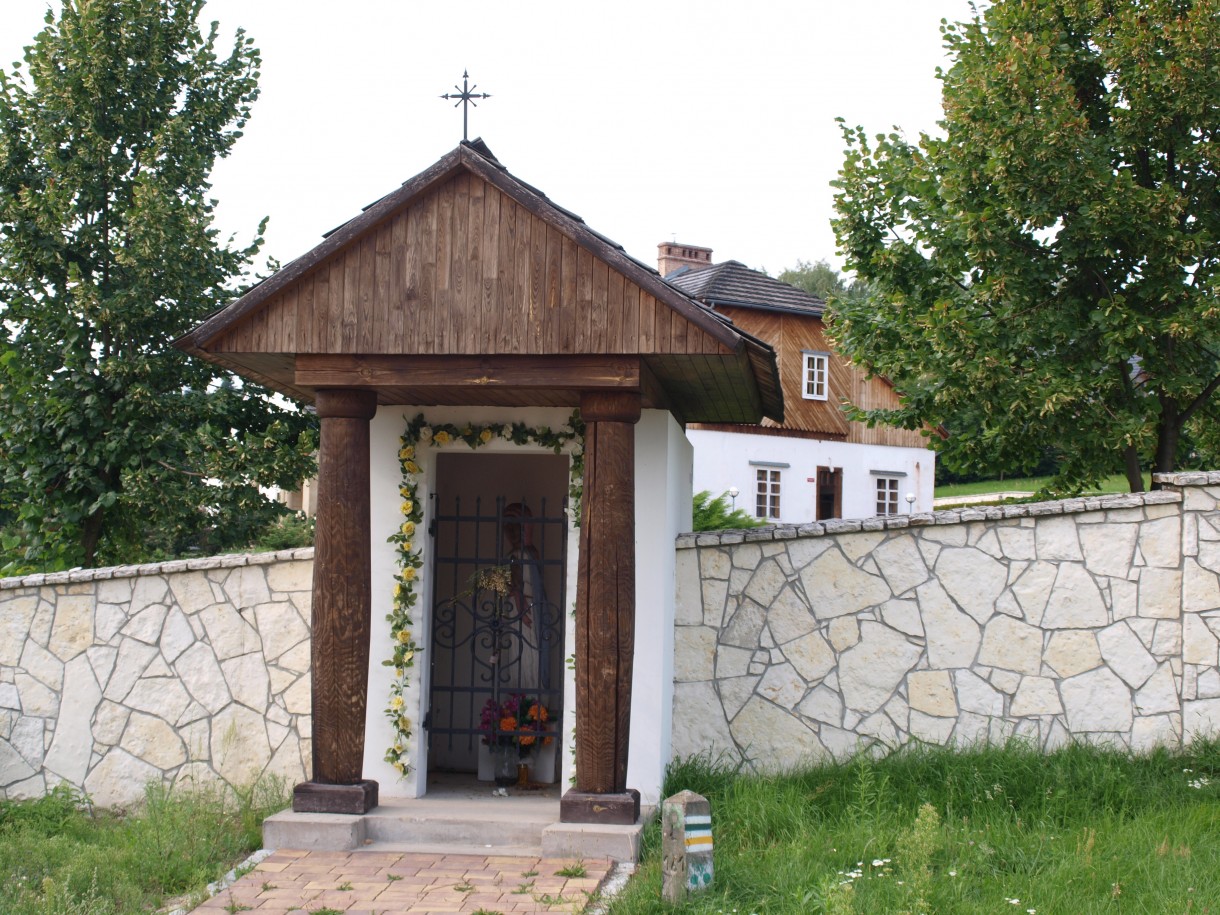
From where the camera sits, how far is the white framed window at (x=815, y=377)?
3058 centimetres

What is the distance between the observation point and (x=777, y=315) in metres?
29.9

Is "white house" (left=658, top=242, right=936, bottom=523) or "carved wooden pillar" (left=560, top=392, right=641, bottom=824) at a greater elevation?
"white house" (left=658, top=242, right=936, bottom=523)

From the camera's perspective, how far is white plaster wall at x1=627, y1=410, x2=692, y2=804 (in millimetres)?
7977

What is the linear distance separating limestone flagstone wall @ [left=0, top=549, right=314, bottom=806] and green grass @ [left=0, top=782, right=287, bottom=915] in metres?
0.26

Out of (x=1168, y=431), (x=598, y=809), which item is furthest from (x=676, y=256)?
(x=598, y=809)

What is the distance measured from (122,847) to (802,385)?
24.6m

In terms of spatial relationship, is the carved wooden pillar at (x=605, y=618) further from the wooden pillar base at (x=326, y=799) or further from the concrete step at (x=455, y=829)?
the wooden pillar base at (x=326, y=799)

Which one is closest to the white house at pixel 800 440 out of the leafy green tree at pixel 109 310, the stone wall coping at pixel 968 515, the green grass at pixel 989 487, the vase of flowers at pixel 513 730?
the green grass at pixel 989 487

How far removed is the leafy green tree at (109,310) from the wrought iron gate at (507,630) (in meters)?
2.84

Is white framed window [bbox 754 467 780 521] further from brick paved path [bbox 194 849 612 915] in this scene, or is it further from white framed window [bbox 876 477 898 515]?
brick paved path [bbox 194 849 612 915]

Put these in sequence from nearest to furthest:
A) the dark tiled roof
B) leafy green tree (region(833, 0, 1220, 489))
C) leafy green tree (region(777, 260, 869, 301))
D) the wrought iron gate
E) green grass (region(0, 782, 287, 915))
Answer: green grass (region(0, 782, 287, 915)), the wrought iron gate, leafy green tree (region(833, 0, 1220, 489)), the dark tiled roof, leafy green tree (region(777, 260, 869, 301))

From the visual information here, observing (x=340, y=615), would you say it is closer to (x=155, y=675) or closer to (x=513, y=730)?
(x=513, y=730)

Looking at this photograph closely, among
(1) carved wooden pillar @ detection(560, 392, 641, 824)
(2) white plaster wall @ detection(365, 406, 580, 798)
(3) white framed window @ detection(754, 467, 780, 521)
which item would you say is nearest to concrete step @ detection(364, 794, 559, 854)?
(1) carved wooden pillar @ detection(560, 392, 641, 824)

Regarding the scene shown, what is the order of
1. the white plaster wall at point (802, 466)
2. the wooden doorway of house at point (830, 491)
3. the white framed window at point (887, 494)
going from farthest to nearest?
1. the white framed window at point (887, 494)
2. the wooden doorway of house at point (830, 491)
3. the white plaster wall at point (802, 466)
